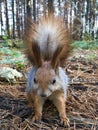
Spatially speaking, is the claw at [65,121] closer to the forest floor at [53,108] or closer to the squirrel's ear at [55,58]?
the forest floor at [53,108]

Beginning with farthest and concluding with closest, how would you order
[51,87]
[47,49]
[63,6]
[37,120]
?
[63,6], [47,49], [37,120], [51,87]

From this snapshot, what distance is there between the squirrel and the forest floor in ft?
0.22

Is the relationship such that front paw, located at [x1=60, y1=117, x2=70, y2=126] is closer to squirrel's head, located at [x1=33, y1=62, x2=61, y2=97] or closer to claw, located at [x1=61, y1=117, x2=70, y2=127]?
claw, located at [x1=61, y1=117, x2=70, y2=127]

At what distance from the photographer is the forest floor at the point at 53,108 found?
2.01 m

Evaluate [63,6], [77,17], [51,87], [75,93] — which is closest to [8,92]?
[75,93]

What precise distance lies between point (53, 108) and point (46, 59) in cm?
38

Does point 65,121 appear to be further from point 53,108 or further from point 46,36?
point 46,36

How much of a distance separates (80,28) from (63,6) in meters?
1.57

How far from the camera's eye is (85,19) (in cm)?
1407

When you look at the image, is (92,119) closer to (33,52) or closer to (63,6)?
(33,52)

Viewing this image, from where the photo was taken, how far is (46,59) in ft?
7.36

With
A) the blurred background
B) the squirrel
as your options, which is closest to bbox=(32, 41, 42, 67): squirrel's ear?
the squirrel

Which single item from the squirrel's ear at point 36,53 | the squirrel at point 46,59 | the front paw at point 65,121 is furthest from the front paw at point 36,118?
the squirrel's ear at point 36,53

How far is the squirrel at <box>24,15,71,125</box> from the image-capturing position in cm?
196
